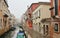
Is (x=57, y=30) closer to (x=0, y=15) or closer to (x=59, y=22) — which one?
(x=59, y=22)

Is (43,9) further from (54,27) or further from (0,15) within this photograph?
(0,15)

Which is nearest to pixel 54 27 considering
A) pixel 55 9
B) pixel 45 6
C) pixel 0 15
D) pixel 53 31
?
pixel 53 31

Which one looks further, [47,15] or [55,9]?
[47,15]

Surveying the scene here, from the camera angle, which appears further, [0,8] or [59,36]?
[0,8]

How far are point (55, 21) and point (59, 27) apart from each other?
17.8 inches

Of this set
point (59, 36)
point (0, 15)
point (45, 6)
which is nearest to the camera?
point (59, 36)

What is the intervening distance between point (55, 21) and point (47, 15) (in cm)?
814

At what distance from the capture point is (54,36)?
1196cm

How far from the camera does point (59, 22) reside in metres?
11.8

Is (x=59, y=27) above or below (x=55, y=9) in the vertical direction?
below

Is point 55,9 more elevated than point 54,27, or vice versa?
point 55,9

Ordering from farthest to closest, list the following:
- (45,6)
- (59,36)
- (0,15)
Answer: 1. (0,15)
2. (45,6)
3. (59,36)

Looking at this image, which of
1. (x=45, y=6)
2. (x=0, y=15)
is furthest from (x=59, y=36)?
(x=0, y=15)

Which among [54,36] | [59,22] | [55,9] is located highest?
[55,9]
